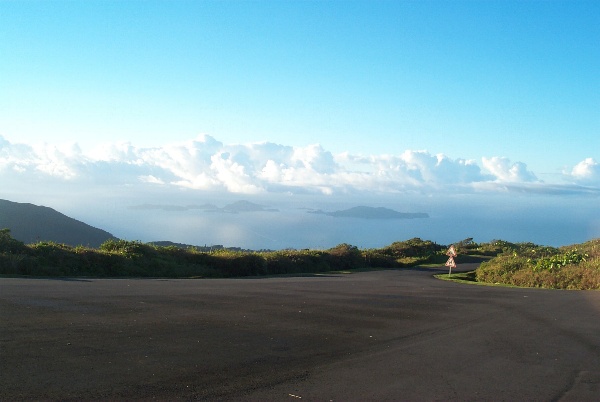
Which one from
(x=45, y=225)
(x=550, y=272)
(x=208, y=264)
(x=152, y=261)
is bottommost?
(x=550, y=272)

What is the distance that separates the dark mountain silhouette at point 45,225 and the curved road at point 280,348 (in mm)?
43889

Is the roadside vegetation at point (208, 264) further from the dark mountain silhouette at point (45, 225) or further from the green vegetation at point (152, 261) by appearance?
the dark mountain silhouette at point (45, 225)

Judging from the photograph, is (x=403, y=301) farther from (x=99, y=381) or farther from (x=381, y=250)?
(x=381, y=250)

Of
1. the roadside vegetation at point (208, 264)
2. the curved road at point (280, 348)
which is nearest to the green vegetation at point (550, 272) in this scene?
the roadside vegetation at point (208, 264)

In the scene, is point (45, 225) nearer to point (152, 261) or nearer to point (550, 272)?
point (152, 261)

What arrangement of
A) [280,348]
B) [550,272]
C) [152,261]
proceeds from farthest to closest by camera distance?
[152,261] < [550,272] < [280,348]

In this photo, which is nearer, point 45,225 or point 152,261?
point 152,261

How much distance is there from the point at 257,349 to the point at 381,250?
4118cm

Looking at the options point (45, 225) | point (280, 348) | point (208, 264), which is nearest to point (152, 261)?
point (208, 264)

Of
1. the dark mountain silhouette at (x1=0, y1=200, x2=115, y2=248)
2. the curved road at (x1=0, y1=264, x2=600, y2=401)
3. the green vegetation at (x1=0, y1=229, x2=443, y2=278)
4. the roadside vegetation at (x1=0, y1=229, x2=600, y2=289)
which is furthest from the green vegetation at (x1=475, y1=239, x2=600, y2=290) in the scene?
the dark mountain silhouette at (x1=0, y1=200, x2=115, y2=248)

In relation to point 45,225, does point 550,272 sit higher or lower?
lower

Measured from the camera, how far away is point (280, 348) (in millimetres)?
9242

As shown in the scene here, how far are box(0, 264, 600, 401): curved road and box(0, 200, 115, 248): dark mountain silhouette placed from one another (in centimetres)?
4389

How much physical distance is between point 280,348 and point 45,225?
184 ft
